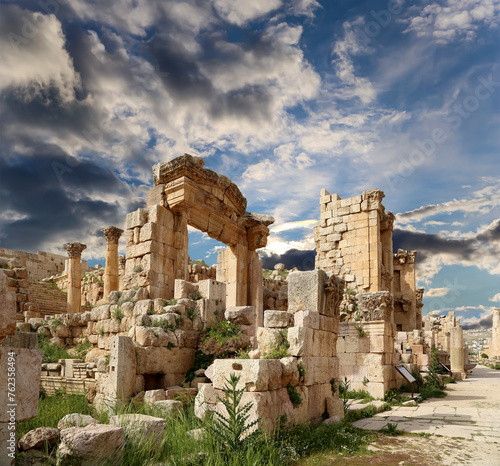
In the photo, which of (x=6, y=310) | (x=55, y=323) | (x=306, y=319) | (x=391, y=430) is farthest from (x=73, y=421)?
(x=55, y=323)

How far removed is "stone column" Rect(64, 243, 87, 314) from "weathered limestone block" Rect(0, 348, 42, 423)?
16474mm

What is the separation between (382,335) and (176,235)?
635cm

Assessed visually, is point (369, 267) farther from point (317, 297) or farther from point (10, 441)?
point (10, 441)

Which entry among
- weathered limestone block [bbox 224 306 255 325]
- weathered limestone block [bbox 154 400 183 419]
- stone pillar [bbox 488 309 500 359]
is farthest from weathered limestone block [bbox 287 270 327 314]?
stone pillar [bbox 488 309 500 359]

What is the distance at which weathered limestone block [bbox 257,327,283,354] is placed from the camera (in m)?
6.87

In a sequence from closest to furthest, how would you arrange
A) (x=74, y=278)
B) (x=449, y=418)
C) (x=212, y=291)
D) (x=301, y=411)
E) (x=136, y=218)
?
(x=301, y=411) < (x=449, y=418) < (x=212, y=291) < (x=136, y=218) < (x=74, y=278)

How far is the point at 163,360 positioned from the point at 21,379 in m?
5.11

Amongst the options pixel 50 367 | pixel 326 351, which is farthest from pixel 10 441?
pixel 50 367

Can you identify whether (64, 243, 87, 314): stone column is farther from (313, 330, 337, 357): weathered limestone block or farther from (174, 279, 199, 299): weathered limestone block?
(313, 330, 337, 357): weathered limestone block

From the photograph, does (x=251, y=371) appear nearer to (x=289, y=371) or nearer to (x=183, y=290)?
(x=289, y=371)

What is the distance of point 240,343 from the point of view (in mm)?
8938

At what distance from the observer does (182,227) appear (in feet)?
39.4

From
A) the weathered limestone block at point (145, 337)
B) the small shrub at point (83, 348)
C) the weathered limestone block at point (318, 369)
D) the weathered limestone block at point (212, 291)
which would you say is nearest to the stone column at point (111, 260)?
the small shrub at point (83, 348)

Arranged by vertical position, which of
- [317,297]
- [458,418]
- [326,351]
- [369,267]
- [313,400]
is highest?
[369,267]
